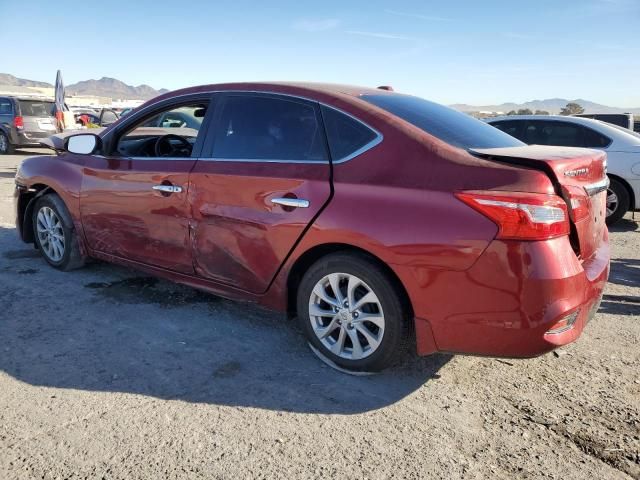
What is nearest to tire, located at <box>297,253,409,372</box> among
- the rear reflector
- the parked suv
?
the rear reflector

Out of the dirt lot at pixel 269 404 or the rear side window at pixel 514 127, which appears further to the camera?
the rear side window at pixel 514 127

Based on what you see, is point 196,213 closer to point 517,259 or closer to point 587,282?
point 517,259

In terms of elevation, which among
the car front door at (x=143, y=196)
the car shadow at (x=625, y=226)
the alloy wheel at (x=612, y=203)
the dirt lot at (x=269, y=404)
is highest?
the car front door at (x=143, y=196)

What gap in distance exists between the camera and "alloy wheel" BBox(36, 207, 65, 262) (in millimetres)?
4828

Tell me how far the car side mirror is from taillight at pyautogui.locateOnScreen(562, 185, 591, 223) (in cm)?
350

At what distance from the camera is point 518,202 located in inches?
101

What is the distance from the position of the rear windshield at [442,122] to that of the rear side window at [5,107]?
53.4ft

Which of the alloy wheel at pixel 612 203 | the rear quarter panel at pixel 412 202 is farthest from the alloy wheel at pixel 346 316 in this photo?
the alloy wheel at pixel 612 203

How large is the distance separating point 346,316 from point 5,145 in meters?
17.2

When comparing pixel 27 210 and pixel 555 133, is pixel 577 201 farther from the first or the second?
pixel 555 133

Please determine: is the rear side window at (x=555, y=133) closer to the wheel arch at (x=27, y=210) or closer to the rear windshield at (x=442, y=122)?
the rear windshield at (x=442, y=122)

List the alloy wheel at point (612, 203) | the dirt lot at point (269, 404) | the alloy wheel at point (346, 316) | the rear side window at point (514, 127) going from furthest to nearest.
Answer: the rear side window at point (514, 127)
the alloy wheel at point (612, 203)
the alloy wheel at point (346, 316)
the dirt lot at point (269, 404)

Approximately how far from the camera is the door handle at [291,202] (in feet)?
10.3

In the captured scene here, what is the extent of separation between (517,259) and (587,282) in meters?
0.51
